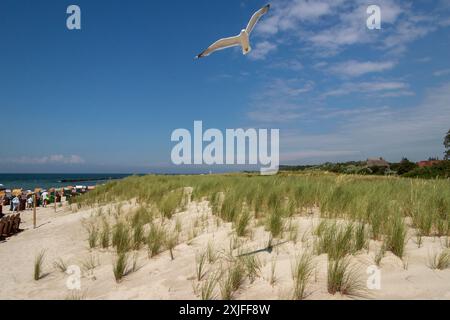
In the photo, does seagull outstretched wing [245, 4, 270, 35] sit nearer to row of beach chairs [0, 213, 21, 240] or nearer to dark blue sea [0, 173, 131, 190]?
row of beach chairs [0, 213, 21, 240]

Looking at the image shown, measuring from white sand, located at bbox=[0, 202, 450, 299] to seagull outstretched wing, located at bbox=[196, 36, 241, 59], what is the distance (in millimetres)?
2736

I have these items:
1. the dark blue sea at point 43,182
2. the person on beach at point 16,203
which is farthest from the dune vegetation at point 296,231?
the dark blue sea at point 43,182

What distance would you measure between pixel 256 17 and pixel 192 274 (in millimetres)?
3385

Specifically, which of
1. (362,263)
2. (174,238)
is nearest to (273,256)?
(362,263)

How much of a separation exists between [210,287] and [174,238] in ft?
6.32

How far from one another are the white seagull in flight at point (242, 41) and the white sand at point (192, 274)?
2.71 metres

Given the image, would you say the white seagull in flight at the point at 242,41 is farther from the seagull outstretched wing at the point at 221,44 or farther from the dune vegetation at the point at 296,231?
the dune vegetation at the point at 296,231

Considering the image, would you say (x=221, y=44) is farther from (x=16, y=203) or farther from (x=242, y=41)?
(x=16, y=203)

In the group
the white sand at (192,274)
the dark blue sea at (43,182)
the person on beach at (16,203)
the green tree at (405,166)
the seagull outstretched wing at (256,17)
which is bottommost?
the dark blue sea at (43,182)

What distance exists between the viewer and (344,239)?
3.59m

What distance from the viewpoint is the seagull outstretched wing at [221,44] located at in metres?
4.15

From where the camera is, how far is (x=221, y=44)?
4273 mm

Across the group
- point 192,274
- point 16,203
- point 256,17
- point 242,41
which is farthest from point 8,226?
point 16,203
